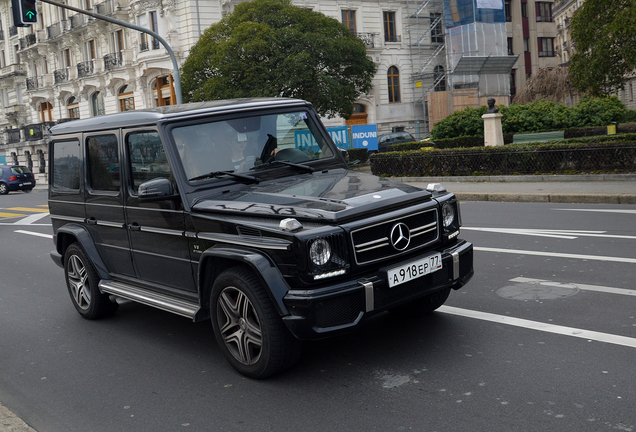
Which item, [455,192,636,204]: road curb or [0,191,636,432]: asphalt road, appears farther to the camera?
[455,192,636,204]: road curb

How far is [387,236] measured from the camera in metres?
4.49

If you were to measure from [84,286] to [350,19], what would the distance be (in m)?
45.3

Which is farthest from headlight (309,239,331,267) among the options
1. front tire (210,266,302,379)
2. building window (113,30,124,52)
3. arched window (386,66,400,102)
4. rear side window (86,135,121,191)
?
arched window (386,66,400,102)

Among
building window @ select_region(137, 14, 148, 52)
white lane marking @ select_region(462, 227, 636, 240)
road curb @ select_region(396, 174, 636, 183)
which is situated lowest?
white lane marking @ select_region(462, 227, 636, 240)

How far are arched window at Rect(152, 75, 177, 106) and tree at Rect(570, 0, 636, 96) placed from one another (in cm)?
3132

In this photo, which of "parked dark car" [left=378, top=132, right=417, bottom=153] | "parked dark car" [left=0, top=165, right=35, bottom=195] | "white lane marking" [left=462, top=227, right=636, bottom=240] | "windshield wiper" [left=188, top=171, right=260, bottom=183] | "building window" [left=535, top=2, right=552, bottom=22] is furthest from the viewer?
"building window" [left=535, top=2, right=552, bottom=22]

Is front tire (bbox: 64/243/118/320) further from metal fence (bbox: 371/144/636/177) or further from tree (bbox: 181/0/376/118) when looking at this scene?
tree (bbox: 181/0/376/118)

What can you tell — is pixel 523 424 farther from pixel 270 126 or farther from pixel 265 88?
pixel 265 88

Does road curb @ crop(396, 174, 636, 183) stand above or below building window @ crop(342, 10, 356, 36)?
below

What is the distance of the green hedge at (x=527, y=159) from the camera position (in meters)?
15.9

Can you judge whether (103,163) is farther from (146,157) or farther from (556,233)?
(556,233)

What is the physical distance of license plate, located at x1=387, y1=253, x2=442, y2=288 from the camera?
4.42 m

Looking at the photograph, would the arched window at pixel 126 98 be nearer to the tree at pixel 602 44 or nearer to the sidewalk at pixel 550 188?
the sidewalk at pixel 550 188

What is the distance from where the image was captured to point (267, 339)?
14.3 feet
